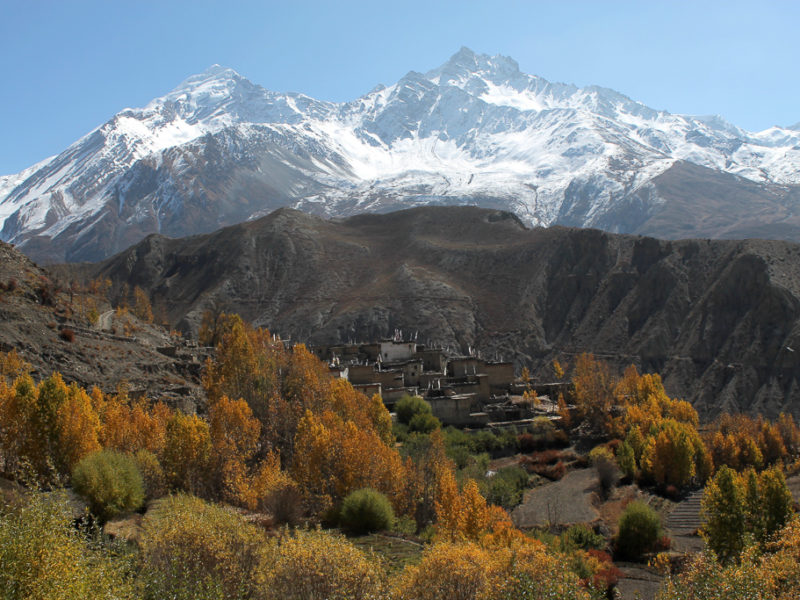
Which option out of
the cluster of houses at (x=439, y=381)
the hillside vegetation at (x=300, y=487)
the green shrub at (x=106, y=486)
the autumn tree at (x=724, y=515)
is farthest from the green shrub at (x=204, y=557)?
the cluster of houses at (x=439, y=381)

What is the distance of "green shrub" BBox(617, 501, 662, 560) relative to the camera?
1655 inches

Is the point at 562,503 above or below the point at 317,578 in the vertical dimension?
below

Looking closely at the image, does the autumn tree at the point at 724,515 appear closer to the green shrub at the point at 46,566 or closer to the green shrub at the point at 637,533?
the green shrub at the point at 637,533

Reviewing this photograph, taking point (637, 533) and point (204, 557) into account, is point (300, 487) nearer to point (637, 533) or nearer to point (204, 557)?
point (204, 557)

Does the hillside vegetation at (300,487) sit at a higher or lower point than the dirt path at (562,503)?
higher

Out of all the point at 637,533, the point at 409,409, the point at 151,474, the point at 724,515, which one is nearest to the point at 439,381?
the point at 409,409

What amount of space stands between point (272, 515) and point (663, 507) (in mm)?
32970

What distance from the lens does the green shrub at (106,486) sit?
28297 millimetres

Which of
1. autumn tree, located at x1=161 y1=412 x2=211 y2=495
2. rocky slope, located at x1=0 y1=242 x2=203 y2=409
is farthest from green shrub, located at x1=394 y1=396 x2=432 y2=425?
autumn tree, located at x1=161 y1=412 x2=211 y2=495

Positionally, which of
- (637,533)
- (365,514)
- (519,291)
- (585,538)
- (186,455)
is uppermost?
(519,291)

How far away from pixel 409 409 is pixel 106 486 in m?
37.0

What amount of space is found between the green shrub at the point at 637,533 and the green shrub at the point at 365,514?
1597 cm

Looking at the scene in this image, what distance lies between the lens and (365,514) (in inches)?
1321

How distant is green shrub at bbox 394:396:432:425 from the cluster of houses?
7.56ft
